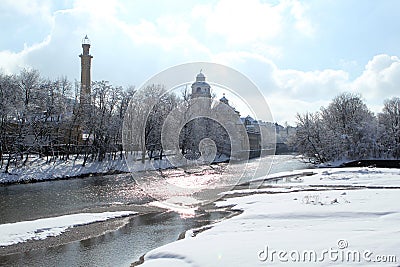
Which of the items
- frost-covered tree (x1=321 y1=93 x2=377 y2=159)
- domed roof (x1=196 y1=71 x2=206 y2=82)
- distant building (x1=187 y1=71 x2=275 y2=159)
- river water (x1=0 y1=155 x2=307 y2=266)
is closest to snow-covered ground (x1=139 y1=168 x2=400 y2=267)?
river water (x1=0 y1=155 x2=307 y2=266)

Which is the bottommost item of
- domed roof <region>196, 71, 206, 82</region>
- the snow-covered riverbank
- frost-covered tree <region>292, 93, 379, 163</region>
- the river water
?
the river water

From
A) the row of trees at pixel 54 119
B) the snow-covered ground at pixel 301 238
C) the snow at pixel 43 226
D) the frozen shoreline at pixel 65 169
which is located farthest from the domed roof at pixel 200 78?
the snow-covered ground at pixel 301 238

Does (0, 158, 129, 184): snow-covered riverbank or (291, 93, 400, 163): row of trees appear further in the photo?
(291, 93, 400, 163): row of trees

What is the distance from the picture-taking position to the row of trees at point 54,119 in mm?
42406

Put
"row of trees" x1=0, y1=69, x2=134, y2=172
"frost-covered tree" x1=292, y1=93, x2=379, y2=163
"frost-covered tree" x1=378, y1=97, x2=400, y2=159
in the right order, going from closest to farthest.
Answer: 1. "row of trees" x1=0, y1=69, x2=134, y2=172
2. "frost-covered tree" x1=292, y1=93, x2=379, y2=163
3. "frost-covered tree" x1=378, y1=97, x2=400, y2=159

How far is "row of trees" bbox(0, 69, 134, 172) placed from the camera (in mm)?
42406

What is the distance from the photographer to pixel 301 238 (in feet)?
35.7

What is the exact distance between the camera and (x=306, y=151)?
212 ft

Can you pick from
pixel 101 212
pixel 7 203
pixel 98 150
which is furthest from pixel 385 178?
pixel 98 150

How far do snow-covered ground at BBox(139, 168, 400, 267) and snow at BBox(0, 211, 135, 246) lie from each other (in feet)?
19.5

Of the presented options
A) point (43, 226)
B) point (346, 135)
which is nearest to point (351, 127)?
point (346, 135)

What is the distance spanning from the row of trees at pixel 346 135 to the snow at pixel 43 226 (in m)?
49.2

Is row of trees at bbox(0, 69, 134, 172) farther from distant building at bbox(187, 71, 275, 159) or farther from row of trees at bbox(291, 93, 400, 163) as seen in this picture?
row of trees at bbox(291, 93, 400, 163)

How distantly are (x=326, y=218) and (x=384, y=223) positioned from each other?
266 cm
